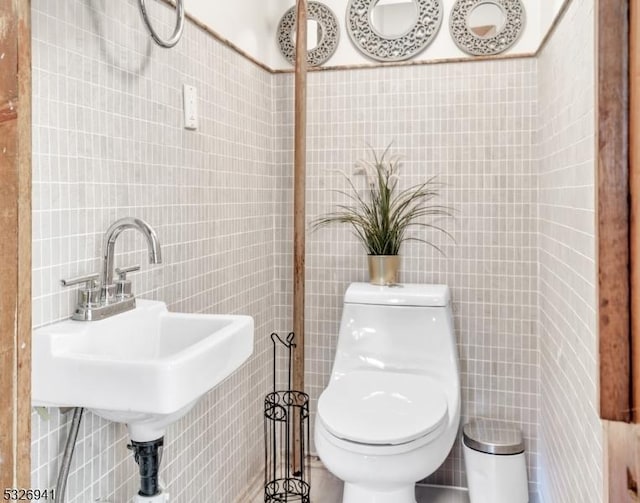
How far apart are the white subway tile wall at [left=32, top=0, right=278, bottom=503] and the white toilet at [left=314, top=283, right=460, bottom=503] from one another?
403 millimetres

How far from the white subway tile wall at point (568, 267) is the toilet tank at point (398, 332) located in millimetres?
363

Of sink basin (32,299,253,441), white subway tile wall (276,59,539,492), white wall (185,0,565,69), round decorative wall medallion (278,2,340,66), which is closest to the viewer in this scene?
sink basin (32,299,253,441)

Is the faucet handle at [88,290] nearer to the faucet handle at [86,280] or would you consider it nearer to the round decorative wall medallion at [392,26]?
the faucet handle at [86,280]

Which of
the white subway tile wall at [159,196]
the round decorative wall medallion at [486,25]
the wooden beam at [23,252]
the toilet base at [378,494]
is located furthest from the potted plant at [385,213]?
the wooden beam at [23,252]

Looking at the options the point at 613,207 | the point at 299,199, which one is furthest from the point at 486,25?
the point at 613,207

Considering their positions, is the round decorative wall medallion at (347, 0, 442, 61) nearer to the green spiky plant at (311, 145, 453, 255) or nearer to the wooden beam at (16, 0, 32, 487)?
the green spiky plant at (311, 145, 453, 255)

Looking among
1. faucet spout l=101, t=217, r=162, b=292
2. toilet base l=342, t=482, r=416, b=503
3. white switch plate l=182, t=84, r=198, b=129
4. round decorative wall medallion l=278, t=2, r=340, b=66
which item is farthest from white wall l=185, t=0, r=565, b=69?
toilet base l=342, t=482, r=416, b=503

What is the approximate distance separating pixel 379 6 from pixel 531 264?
121 cm

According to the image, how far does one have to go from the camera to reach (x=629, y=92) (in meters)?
0.47

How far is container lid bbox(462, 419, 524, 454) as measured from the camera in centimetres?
192

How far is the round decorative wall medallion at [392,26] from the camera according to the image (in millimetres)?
2176

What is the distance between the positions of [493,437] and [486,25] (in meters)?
1.56

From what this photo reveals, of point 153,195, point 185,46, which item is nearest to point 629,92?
point 153,195

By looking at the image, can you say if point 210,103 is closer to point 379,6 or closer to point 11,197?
point 379,6
